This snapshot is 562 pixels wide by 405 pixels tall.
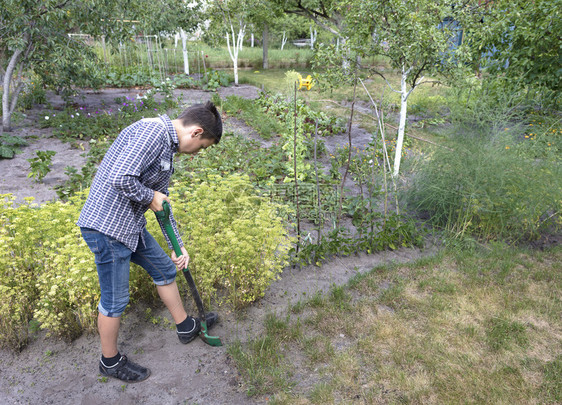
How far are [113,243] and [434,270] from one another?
3.02m

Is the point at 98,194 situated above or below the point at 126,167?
below

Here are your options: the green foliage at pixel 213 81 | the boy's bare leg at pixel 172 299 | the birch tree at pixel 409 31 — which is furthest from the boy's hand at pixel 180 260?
the green foliage at pixel 213 81

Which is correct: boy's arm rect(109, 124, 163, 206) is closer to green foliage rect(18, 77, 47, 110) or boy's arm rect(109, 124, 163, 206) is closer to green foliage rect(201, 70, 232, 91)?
green foliage rect(18, 77, 47, 110)

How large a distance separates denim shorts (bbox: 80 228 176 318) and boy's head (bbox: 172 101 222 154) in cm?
66

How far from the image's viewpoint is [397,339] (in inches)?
117

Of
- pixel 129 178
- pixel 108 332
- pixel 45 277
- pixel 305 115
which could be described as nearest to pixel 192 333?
pixel 108 332

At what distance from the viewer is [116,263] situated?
228 centimetres

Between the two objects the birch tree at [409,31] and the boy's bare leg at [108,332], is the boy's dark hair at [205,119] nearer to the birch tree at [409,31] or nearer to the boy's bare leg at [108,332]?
the boy's bare leg at [108,332]

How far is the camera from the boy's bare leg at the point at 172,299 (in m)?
2.65

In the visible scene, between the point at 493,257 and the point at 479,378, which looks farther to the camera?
the point at 493,257

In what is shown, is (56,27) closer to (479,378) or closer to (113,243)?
(113,243)

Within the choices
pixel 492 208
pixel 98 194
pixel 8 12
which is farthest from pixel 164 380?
pixel 8 12

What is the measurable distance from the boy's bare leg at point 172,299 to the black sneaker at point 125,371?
1.26 feet

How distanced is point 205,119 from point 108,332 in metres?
1.39
